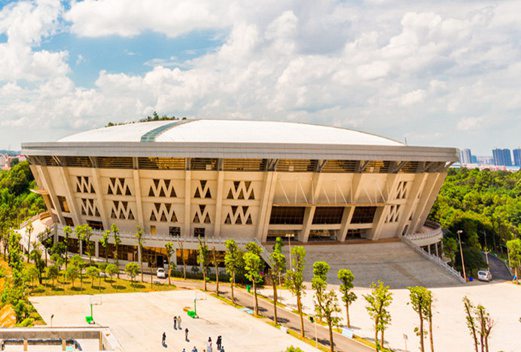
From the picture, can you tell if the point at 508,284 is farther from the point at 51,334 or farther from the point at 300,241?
the point at 51,334

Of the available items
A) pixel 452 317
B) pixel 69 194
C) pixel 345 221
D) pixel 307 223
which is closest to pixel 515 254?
pixel 345 221

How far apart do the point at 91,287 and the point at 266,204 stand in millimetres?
21339

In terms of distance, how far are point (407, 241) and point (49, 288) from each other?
1688 inches

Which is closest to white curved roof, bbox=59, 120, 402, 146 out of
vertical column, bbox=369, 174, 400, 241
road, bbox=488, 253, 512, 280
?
vertical column, bbox=369, 174, 400, 241

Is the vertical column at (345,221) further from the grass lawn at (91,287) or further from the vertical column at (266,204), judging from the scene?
the grass lawn at (91,287)

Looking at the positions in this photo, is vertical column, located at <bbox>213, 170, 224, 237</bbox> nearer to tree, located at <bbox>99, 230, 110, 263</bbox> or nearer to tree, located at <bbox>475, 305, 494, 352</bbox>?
tree, located at <bbox>99, 230, 110, 263</bbox>

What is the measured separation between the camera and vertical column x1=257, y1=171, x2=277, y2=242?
1953 inches

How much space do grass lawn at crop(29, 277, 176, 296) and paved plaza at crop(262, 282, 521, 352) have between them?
1265 centimetres

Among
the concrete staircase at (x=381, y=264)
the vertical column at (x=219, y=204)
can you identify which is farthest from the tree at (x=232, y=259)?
the vertical column at (x=219, y=204)

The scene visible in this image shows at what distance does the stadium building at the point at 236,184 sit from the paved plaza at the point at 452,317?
479 inches

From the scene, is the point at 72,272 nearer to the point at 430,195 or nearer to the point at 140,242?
the point at 140,242

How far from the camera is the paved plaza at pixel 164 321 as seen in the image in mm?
28438

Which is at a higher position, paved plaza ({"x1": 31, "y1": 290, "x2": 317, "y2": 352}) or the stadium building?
the stadium building

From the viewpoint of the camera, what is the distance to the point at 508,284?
47719 millimetres
